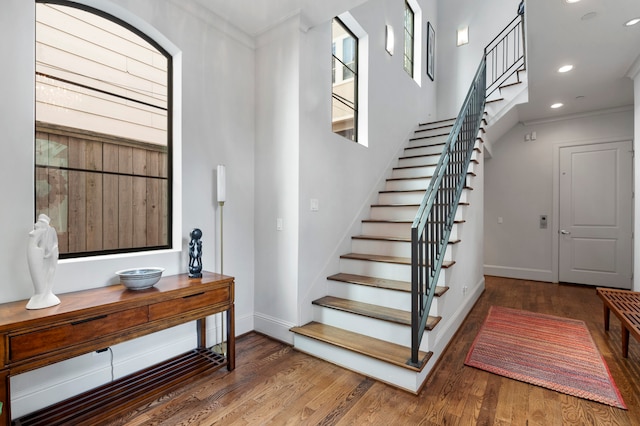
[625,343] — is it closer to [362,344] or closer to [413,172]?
[362,344]

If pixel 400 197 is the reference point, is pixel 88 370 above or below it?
below

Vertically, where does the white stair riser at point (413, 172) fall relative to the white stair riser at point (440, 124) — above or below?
below

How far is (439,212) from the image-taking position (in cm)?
283

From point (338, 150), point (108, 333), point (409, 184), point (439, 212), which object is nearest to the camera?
point (108, 333)

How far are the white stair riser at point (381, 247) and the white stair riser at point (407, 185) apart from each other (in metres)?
1.01

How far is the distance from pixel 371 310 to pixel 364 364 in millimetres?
481

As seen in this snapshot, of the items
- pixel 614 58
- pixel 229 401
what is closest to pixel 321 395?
pixel 229 401

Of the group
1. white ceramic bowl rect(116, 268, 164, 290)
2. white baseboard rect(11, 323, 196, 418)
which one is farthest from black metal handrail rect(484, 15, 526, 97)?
white baseboard rect(11, 323, 196, 418)

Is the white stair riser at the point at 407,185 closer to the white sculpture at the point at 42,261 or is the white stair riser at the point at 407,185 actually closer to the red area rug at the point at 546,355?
the red area rug at the point at 546,355

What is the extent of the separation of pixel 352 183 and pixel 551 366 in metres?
2.46

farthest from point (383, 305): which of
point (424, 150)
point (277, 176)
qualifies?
point (424, 150)

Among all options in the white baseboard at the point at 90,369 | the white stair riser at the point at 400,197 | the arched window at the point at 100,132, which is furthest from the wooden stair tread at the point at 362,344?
the white stair riser at the point at 400,197

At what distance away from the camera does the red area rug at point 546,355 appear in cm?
223

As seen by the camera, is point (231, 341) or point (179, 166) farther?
point (179, 166)
